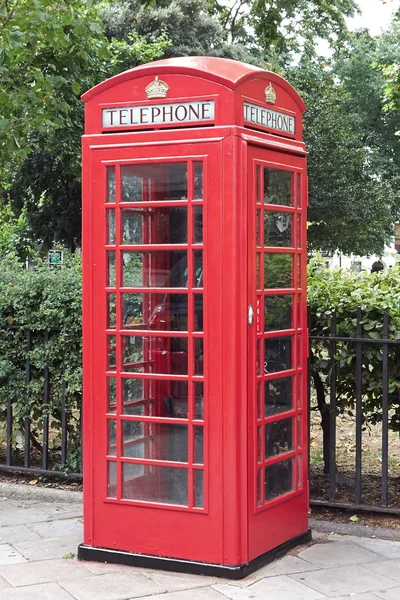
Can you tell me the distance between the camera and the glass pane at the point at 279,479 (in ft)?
14.4

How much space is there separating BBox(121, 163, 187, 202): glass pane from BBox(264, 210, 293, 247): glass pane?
Result: 19.7 inches

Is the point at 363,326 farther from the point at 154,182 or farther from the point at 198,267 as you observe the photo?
the point at 154,182

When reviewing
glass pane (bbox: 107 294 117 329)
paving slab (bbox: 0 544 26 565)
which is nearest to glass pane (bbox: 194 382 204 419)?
glass pane (bbox: 107 294 117 329)

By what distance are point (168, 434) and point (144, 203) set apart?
125 cm

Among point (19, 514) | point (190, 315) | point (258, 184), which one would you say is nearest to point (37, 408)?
point (19, 514)

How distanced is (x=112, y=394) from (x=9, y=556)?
3.80 ft

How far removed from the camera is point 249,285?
4121 millimetres

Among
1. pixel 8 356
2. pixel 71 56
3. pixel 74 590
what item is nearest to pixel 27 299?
pixel 8 356

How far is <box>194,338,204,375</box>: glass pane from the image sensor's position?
4.15 m

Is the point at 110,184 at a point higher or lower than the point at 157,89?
lower

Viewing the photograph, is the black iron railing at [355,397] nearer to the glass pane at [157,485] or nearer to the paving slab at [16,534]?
the glass pane at [157,485]

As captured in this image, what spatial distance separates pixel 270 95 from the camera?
4.37 m

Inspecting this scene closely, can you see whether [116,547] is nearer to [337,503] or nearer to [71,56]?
[337,503]

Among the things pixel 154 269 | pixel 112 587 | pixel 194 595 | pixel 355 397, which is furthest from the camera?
pixel 355 397
